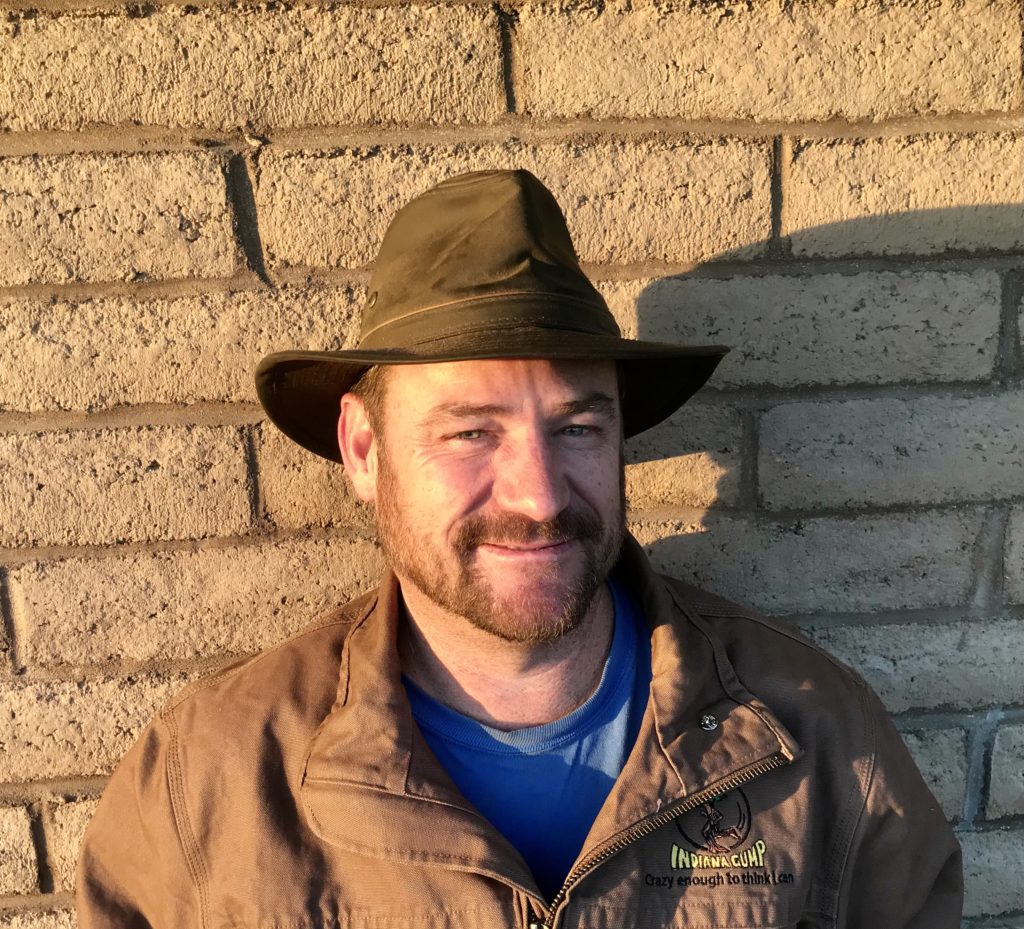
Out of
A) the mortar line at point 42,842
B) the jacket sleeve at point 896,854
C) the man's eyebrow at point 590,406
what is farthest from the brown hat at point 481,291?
the mortar line at point 42,842

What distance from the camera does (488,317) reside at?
1.49 m

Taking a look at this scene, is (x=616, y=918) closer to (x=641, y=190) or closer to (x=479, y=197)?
(x=479, y=197)

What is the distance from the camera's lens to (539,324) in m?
1.50

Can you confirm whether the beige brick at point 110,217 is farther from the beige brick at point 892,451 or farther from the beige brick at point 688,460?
the beige brick at point 892,451

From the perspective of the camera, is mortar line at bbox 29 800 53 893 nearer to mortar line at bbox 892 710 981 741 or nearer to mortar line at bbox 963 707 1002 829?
mortar line at bbox 892 710 981 741

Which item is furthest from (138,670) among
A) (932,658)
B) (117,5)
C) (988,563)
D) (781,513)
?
(988,563)

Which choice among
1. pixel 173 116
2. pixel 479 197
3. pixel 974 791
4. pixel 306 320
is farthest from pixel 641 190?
pixel 974 791

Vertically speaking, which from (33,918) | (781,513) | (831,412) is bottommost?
(33,918)

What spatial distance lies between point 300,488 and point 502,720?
0.73 m

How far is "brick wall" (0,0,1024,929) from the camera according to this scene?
1829 mm

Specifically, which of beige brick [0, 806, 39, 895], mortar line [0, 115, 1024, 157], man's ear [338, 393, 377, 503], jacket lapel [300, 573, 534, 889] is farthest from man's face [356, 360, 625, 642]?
beige brick [0, 806, 39, 895]

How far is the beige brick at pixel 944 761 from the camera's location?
2164 mm

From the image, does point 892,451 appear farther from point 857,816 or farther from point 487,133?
point 487,133

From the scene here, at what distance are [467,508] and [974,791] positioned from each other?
63.4 inches
